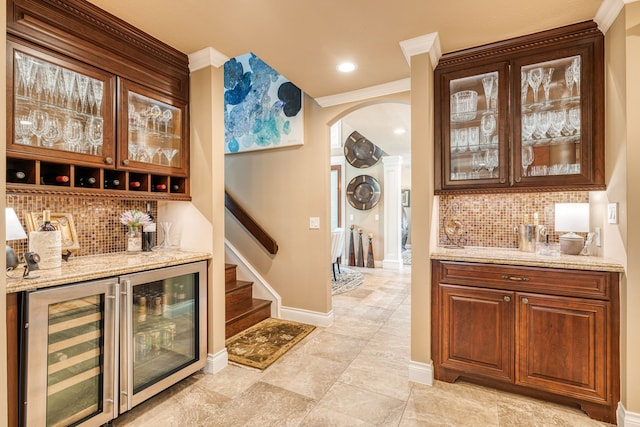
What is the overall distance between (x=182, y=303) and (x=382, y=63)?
254 centimetres

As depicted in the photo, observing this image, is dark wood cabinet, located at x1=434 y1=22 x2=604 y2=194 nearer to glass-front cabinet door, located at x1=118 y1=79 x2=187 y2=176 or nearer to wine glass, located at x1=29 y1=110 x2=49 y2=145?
glass-front cabinet door, located at x1=118 y1=79 x2=187 y2=176

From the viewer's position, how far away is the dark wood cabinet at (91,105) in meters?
1.72

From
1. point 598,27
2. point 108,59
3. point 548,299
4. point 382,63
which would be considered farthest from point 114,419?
point 598,27

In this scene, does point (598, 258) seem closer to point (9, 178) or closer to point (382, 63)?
point (382, 63)

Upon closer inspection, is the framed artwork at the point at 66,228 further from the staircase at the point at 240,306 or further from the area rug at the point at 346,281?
the area rug at the point at 346,281

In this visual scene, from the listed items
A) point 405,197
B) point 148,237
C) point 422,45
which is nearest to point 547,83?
point 422,45

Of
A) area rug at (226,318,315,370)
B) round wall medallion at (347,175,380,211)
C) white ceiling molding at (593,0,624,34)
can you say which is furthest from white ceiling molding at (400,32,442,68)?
round wall medallion at (347,175,380,211)

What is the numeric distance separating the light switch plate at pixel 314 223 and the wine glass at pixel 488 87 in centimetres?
196

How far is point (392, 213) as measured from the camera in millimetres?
6734

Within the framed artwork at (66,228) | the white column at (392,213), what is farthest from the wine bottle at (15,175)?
the white column at (392,213)

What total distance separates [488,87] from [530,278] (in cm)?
151

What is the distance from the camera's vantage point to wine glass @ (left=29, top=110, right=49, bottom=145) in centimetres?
176

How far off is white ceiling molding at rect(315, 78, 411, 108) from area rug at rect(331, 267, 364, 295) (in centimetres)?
283

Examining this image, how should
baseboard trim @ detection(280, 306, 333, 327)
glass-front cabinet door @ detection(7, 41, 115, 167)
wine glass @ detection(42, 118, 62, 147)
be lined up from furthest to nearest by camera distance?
baseboard trim @ detection(280, 306, 333, 327) → wine glass @ detection(42, 118, 62, 147) → glass-front cabinet door @ detection(7, 41, 115, 167)
